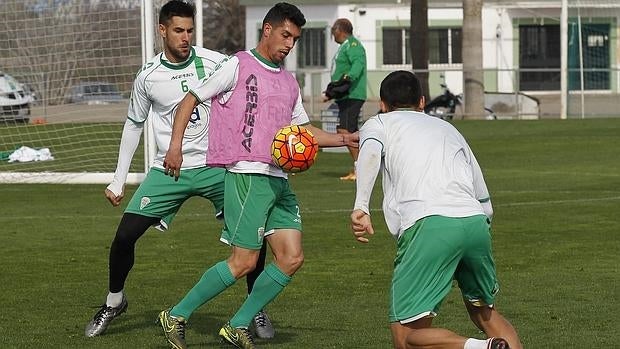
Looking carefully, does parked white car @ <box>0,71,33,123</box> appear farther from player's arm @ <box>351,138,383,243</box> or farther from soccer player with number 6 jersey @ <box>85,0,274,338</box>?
player's arm @ <box>351,138,383,243</box>

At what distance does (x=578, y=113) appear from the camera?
39.8 metres

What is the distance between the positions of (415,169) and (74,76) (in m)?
15.7

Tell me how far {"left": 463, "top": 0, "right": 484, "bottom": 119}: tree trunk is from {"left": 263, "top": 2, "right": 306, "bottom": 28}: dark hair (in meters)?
31.1

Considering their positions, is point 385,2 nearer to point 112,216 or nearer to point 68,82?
point 68,82

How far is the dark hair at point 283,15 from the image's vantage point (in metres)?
8.43

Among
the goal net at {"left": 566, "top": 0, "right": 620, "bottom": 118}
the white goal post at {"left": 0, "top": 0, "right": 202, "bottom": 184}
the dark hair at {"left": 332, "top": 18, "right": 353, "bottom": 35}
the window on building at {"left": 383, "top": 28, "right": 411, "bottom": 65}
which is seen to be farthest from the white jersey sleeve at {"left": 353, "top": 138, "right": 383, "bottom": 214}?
the window on building at {"left": 383, "top": 28, "right": 411, "bottom": 65}

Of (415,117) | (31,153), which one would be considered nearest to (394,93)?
(415,117)

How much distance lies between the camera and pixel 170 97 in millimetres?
9414

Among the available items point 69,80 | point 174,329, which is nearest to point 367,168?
point 174,329

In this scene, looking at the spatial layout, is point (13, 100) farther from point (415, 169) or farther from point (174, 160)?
point (415, 169)

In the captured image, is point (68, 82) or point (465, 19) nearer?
point (68, 82)

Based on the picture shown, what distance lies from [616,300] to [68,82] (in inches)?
540

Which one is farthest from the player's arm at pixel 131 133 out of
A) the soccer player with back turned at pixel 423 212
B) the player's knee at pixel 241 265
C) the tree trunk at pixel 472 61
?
the tree trunk at pixel 472 61

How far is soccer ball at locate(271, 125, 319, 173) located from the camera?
A: 8255mm
